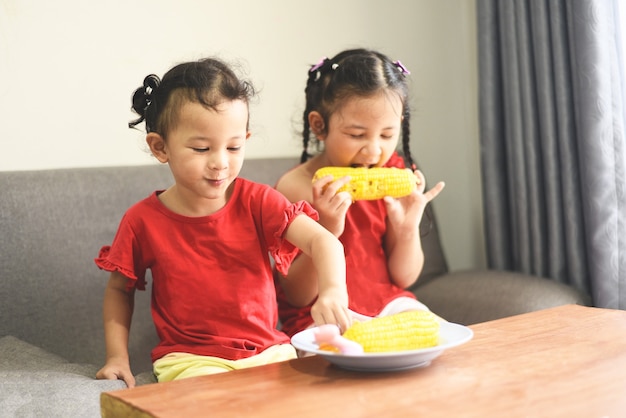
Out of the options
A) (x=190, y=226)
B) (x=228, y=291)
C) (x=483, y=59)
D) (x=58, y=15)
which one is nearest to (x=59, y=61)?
(x=58, y=15)

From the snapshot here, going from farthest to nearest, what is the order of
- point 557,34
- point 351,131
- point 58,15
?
point 557,34 < point 58,15 < point 351,131

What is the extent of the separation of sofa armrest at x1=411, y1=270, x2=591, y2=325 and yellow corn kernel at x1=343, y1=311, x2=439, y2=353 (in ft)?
3.13

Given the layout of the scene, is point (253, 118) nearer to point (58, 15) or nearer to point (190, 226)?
point (58, 15)

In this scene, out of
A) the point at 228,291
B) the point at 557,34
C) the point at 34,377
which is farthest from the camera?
the point at 557,34

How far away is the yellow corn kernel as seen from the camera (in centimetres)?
130

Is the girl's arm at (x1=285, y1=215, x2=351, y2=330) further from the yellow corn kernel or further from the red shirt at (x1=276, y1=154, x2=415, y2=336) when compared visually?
the red shirt at (x1=276, y1=154, x2=415, y2=336)

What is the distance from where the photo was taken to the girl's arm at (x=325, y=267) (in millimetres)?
1388

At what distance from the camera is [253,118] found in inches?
107

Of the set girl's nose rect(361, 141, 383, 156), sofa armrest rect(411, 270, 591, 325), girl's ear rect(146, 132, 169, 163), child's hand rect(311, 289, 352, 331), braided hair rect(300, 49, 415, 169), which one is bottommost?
sofa armrest rect(411, 270, 591, 325)

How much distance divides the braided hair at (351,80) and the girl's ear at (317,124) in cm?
1

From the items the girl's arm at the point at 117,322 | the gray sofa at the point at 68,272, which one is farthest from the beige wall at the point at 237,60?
the girl's arm at the point at 117,322

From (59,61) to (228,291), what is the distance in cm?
101

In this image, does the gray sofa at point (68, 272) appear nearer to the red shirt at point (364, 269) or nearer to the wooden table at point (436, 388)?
the red shirt at point (364, 269)

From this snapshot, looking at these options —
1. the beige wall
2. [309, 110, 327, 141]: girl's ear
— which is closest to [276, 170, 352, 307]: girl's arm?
[309, 110, 327, 141]: girl's ear
